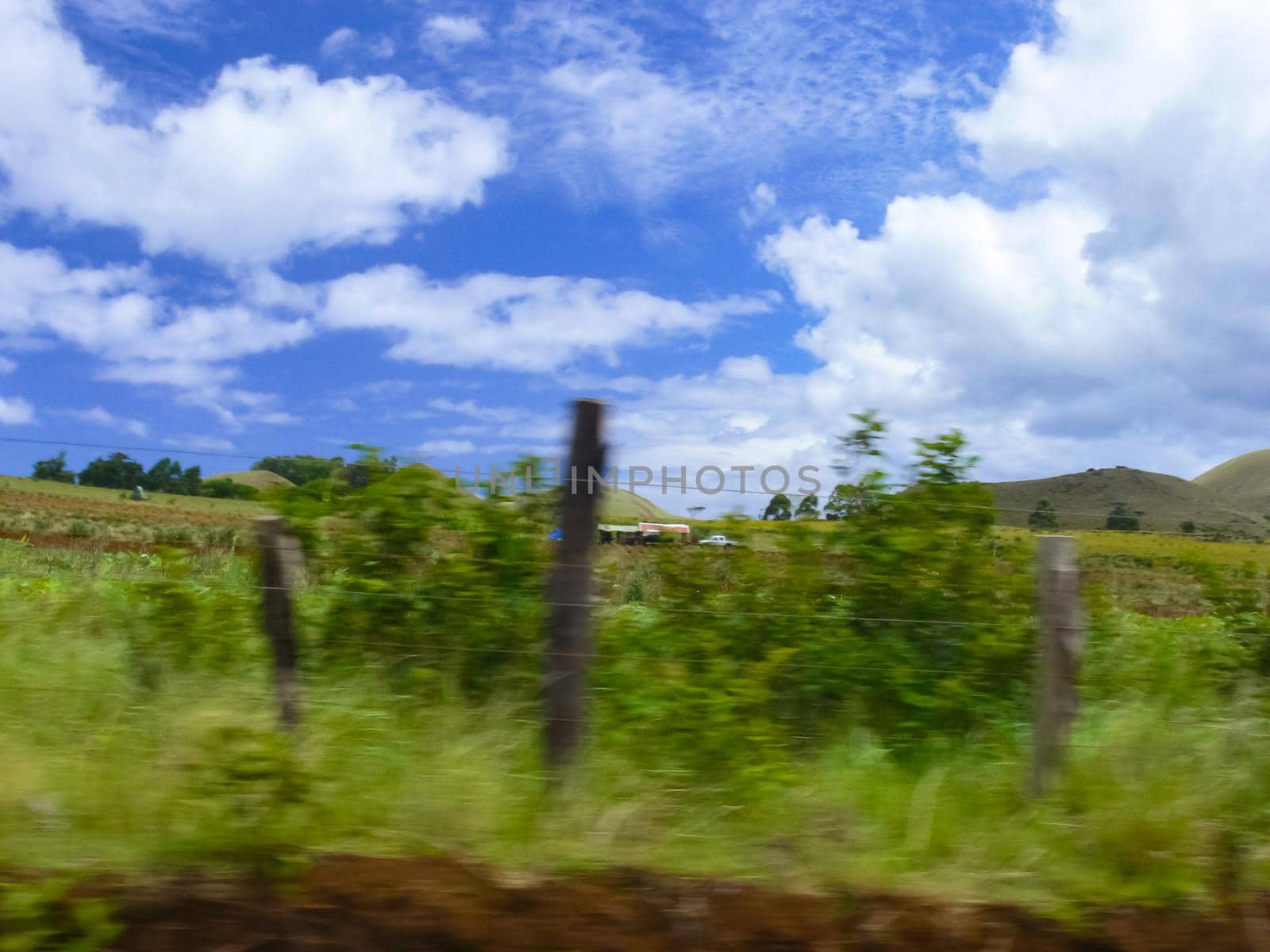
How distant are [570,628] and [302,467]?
2154 mm

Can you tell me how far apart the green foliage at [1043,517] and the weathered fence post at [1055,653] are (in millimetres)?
1029

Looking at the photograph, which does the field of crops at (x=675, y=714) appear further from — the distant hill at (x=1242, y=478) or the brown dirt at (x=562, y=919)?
the distant hill at (x=1242, y=478)

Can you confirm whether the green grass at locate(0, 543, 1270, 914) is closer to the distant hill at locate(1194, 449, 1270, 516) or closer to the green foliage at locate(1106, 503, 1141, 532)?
the green foliage at locate(1106, 503, 1141, 532)

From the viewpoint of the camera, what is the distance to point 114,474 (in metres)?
6.84

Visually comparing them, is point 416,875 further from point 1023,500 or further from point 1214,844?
point 1023,500

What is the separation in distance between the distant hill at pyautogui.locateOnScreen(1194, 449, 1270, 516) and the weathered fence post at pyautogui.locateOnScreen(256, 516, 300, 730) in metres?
101

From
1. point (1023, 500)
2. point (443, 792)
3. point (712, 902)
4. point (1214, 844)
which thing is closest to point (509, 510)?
point (443, 792)

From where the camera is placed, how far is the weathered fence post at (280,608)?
15.1 ft

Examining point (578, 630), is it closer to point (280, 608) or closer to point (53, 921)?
point (280, 608)

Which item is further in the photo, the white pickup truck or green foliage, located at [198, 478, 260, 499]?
green foliage, located at [198, 478, 260, 499]

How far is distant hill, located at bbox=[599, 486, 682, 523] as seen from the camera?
4.73 metres

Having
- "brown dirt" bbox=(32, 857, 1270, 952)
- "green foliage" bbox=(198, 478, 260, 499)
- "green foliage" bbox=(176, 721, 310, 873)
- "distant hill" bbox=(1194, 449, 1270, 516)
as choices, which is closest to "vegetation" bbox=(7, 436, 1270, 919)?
"green foliage" bbox=(176, 721, 310, 873)

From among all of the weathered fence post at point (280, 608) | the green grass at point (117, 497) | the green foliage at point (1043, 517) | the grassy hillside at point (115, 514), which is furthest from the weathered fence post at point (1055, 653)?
the green grass at point (117, 497)

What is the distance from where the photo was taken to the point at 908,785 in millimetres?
4613
